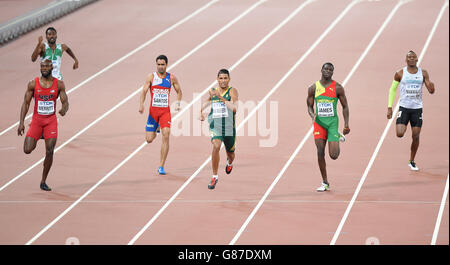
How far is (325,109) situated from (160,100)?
2.62 meters

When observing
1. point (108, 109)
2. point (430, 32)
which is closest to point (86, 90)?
point (108, 109)

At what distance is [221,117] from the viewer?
1070cm

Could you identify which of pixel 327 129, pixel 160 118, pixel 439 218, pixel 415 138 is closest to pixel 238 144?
pixel 160 118

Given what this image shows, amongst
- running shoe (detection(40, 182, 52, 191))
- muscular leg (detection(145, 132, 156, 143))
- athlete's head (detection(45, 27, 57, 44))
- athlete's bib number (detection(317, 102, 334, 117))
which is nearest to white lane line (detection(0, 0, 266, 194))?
running shoe (detection(40, 182, 52, 191))

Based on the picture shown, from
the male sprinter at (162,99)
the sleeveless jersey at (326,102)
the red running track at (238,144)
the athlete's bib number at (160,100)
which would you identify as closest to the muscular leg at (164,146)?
the male sprinter at (162,99)

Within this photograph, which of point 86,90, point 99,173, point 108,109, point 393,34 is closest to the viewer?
point 99,173

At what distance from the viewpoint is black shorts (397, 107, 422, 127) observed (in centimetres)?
1162

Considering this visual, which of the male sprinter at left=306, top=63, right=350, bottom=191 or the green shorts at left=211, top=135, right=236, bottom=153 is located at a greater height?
the male sprinter at left=306, top=63, right=350, bottom=191

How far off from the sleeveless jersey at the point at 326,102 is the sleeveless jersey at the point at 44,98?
3.58 m

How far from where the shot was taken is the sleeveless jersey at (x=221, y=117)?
419 inches

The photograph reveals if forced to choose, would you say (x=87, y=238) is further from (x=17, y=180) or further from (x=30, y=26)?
(x=30, y=26)

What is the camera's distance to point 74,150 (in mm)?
12945

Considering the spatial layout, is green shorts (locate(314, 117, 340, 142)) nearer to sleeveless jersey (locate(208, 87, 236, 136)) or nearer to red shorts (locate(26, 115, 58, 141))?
sleeveless jersey (locate(208, 87, 236, 136))

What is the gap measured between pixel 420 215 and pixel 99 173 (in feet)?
15.9
